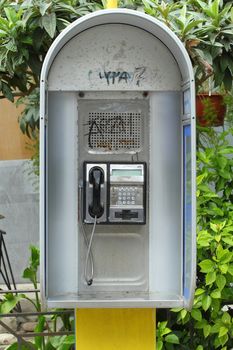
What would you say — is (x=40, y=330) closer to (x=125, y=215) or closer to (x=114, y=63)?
(x=125, y=215)

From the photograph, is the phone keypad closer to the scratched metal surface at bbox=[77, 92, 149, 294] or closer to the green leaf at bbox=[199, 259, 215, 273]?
the scratched metal surface at bbox=[77, 92, 149, 294]

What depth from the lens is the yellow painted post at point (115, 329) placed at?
339 centimetres

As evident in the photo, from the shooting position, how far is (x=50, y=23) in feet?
12.7

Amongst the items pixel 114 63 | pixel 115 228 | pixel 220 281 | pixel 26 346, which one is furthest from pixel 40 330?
pixel 114 63

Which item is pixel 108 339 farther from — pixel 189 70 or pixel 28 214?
pixel 28 214

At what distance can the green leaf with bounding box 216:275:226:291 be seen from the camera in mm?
3762

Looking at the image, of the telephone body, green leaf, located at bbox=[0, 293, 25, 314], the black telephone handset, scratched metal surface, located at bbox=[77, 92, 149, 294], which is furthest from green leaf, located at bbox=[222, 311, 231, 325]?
green leaf, located at bbox=[0, 293, 25, 314]

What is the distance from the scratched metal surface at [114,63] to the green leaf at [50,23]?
0.38m

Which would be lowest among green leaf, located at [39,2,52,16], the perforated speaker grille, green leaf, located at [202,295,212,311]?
green leaf, located at [202,295,212,311]

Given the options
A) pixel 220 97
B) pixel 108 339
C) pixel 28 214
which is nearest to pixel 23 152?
pixel 28 214

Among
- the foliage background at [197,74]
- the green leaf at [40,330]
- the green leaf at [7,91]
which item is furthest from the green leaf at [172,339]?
the green leaf at [7,91]

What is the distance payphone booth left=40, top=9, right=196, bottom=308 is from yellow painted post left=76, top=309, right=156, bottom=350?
88 millimetres

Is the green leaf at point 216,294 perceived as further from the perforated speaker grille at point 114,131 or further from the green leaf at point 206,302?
the perforated speaker grille at point 114,131

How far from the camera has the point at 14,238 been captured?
6.83 m
